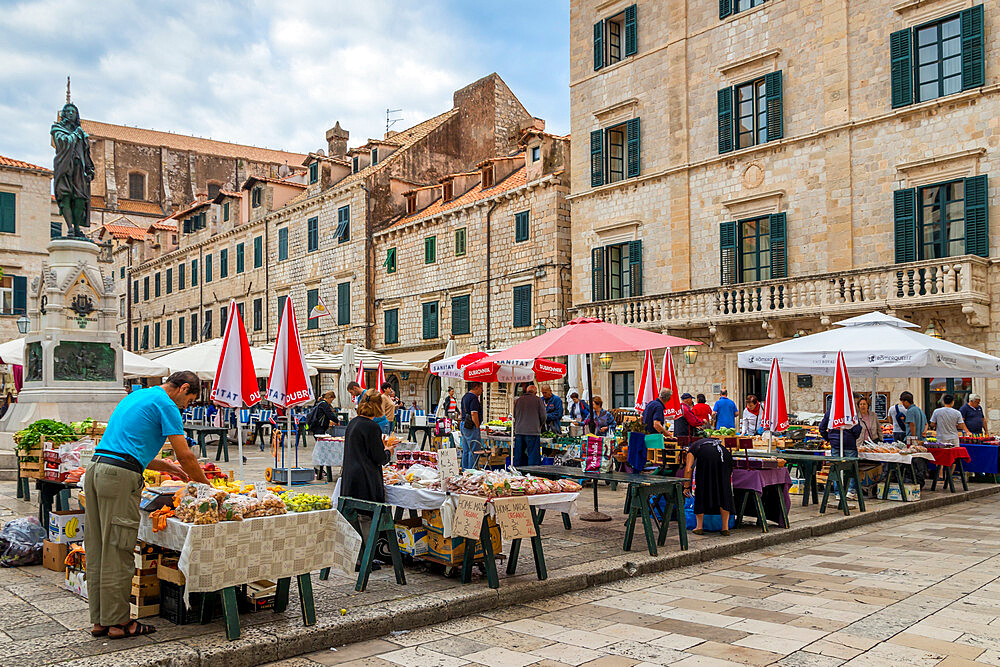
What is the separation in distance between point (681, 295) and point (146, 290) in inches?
1574

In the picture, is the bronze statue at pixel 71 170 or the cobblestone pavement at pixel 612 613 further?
the bronze statue at pixel 71 170

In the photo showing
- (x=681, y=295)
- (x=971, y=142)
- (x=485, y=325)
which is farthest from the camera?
(x=485, y=325)

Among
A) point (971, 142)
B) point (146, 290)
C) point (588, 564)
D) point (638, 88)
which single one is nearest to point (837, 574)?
point (588, 564)

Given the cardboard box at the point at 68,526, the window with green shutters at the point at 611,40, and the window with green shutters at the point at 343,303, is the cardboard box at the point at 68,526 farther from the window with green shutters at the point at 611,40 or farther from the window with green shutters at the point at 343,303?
the window with green shutters at the point at 343,303

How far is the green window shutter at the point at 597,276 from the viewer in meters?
23.9

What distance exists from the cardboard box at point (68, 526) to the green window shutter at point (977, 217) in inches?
650

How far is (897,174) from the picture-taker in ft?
60.1

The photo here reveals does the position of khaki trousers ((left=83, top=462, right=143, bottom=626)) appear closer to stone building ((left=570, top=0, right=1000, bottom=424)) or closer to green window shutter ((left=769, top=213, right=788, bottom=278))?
stone building ((left=570, top=0, right=1000, bottom=424))

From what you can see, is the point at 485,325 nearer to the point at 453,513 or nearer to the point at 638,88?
the point at 638,88

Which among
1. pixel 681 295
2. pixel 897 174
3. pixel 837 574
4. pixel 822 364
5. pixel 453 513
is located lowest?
pixel 837 574

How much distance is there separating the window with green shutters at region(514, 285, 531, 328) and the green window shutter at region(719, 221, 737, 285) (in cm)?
692

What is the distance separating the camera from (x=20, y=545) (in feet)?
23.9

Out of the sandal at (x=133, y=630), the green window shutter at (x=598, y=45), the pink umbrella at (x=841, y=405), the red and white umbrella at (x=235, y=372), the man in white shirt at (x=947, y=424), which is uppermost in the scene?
the green window shutter at (x=598, y=45)

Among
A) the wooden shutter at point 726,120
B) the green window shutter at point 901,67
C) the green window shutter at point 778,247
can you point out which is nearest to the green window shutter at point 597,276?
the wooden shutter at point 726,120
